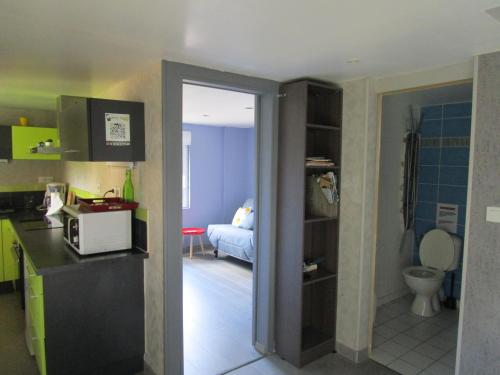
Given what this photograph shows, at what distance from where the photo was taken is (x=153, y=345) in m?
2.42

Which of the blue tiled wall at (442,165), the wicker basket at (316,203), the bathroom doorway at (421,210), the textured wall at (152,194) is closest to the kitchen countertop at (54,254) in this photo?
the textured wall at (152,194)

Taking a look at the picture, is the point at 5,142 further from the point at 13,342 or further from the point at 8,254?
the point at 13,342

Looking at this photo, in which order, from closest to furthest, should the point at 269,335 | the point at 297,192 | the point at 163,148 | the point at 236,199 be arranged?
1. the point at 163,148
2. the point at 297,192
3. the point at 269,335
4. the point at 236,199

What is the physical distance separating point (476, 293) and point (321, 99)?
69.7 inches

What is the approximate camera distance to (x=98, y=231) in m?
2.38

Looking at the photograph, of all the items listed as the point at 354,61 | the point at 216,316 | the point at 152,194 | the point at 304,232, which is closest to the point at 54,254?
the point at 152,194

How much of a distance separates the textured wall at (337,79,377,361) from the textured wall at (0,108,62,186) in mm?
4027

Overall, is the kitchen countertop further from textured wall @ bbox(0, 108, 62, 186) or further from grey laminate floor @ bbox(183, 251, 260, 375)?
textured wall @ bbox(0, 108, 62, 186)

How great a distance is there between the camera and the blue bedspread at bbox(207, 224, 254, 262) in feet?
16.3

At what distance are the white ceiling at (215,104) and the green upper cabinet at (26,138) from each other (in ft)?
5.62

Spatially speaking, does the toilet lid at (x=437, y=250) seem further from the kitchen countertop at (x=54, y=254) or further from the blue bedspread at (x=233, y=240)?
the kitchen countertop at (x=54, y=254)

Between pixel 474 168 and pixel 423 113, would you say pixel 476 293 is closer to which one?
pixel 474 168

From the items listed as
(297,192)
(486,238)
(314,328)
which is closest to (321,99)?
(297,192)

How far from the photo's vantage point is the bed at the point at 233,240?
4954 mm
